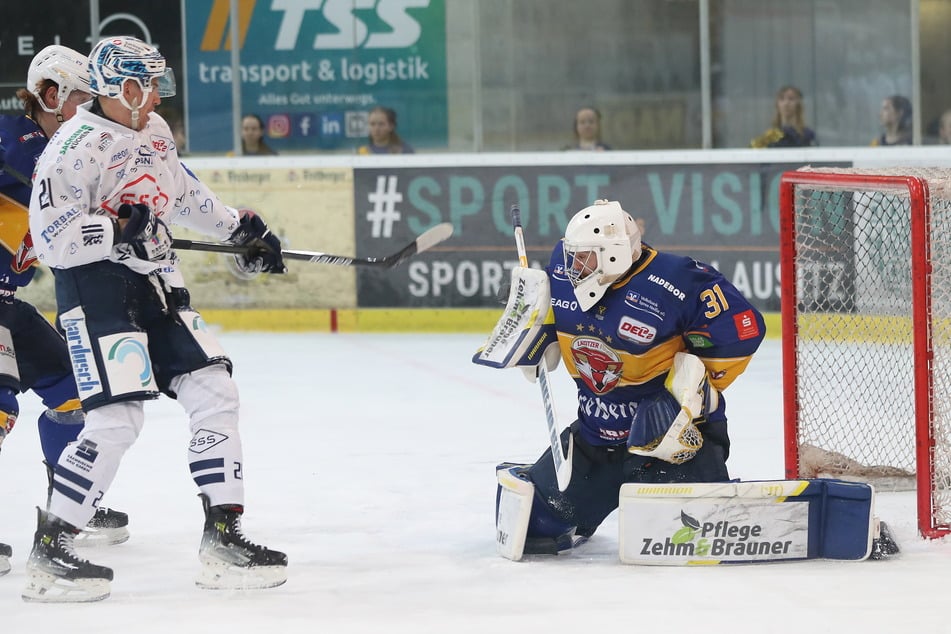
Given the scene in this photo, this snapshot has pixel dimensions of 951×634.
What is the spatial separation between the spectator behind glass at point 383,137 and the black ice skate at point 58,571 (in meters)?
4.95

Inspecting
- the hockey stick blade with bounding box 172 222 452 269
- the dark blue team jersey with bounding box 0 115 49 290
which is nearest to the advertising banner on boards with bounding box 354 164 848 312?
the hockey stick blade with bounding box 172 222 452 269

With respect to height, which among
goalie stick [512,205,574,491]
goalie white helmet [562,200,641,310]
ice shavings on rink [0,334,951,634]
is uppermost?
goalie white helmet [562,200,641,310]

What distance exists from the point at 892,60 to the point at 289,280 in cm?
329

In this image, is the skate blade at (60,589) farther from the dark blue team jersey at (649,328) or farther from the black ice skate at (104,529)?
the dark blue team jersey at (649,328)

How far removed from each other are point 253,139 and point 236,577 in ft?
16.7

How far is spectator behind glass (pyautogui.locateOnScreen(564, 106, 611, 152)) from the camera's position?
7688mm

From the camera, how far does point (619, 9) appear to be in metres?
7.96

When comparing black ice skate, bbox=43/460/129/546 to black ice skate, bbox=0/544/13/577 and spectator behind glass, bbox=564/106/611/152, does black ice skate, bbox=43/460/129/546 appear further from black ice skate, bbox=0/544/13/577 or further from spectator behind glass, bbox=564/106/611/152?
spectator behind glass, bbox=564/106/611/152

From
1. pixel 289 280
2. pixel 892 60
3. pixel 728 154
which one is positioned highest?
pixel 892 60

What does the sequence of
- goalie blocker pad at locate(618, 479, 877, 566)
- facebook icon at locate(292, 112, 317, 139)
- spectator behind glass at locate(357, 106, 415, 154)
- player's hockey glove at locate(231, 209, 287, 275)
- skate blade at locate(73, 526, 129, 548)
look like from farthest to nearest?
facebook icon at locate(292, 112, 317, 139)
spectator behind glass at locate(357, 106, 415, 154)
skate blade at locate(73, 526, 129, 548)
player's hockey glove at locate(231, 209, 287, 275)
goalie blocker pad at locate(618, 479, 877, 566)

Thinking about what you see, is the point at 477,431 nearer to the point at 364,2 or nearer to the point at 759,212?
the point at 759,212

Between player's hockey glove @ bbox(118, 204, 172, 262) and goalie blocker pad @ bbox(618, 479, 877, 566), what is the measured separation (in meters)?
1.11

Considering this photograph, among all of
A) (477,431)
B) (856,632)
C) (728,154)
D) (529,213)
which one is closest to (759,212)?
(728,154)

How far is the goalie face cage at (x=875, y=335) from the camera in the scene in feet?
11.4
